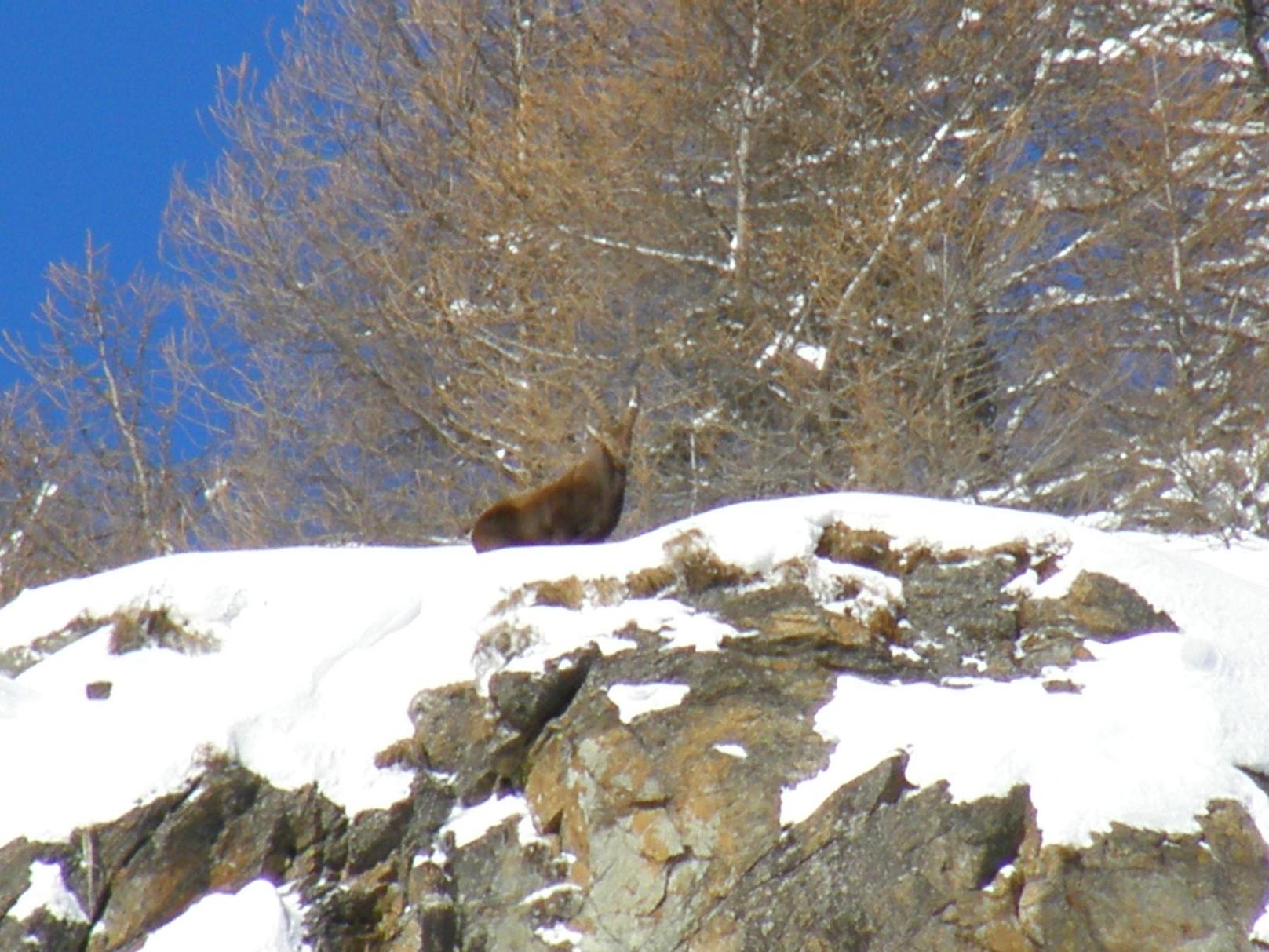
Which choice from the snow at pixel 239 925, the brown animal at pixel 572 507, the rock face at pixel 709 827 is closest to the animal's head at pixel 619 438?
the brown animal at pixel 572 507

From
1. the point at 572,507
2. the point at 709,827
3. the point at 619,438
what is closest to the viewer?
the point at 709,827

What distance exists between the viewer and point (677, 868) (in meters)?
5.32

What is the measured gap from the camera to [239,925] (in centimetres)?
545

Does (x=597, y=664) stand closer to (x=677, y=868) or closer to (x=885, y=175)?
(x=677, y=868)

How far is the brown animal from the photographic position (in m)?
8.12

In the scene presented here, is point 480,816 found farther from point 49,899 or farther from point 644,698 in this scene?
→ point 49,899

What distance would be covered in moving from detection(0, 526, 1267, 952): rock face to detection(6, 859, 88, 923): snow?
0.02 m

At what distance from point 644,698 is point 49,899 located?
247 centimetres

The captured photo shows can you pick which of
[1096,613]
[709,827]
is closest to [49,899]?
[709,827]

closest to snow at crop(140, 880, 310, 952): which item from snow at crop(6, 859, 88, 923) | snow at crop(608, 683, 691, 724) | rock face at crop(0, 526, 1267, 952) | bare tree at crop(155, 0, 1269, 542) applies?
rock face at crop(0, 526, 1267, 952)

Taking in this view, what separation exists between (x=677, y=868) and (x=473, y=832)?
93 cm

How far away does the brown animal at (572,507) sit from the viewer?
26.7 ft

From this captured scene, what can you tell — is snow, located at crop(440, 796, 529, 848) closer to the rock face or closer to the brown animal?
the rock face

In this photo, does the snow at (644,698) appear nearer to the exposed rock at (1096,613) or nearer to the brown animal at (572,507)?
the exposed rock at (1096,613)
